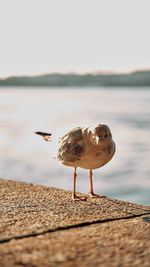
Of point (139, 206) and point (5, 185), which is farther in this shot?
point (5, 185)

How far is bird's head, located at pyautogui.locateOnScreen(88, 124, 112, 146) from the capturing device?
3.53m

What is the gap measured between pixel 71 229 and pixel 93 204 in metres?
0.89

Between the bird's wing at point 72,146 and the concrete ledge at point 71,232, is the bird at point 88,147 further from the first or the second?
the concrete ledge at point 71,232

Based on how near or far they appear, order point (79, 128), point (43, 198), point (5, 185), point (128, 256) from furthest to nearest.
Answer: point (5, 185)
point (79, 128)
point (43, 198)
point (128, 256)

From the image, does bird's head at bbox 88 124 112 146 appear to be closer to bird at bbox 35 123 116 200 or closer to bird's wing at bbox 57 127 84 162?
bird at bbox 35 123 116 200

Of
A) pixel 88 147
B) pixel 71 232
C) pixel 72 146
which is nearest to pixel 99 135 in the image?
pixel 88 147

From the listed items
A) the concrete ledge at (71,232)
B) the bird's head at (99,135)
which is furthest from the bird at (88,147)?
the concrete ledge at (71,232)

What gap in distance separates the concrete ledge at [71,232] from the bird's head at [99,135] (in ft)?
2.06

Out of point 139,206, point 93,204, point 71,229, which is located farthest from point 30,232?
point 139,206

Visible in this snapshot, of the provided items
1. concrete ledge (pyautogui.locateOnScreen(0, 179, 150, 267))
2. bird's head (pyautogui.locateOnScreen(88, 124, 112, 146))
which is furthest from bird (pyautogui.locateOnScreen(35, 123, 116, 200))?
concrete ledge (pyautogui.locateOnScreen(0, 179, 150, 267))

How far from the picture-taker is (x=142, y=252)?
6.77ft

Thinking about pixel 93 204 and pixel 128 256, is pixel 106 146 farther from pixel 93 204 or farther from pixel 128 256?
pixel 128 256

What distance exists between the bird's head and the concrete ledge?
627 millimetres

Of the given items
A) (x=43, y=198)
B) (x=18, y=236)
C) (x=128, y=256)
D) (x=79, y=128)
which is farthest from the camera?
(x=79, y=128)
